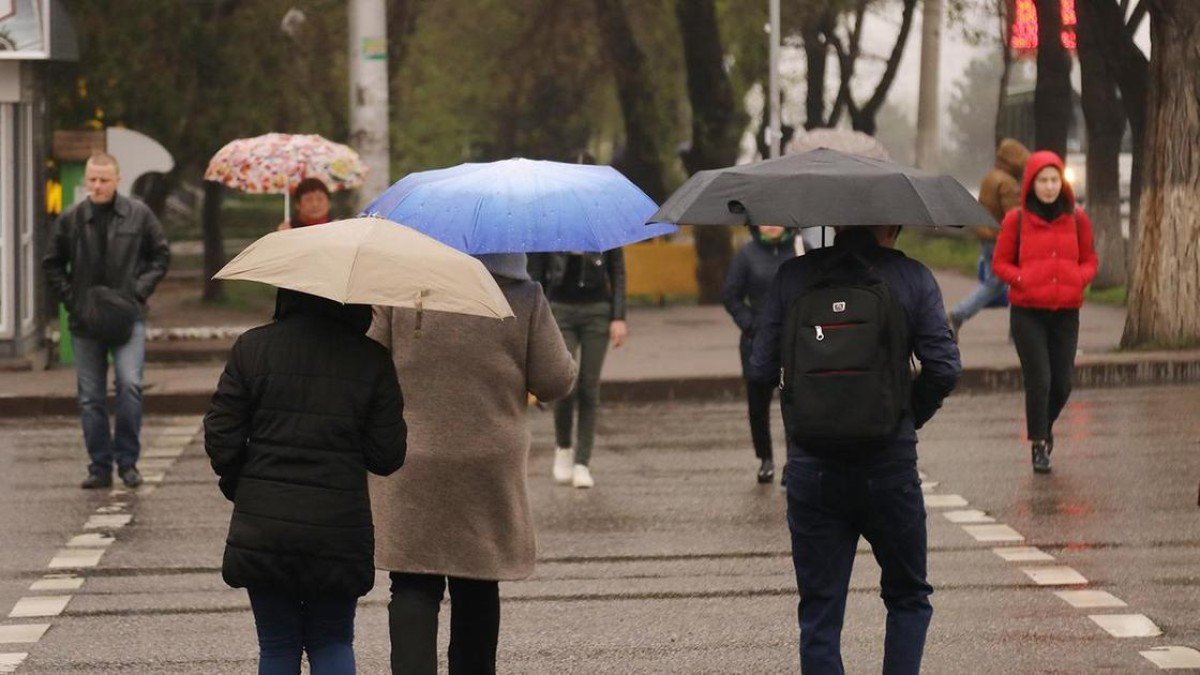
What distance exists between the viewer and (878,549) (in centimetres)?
607

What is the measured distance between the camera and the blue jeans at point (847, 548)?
598 centimetres

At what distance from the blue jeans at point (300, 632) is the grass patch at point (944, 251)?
88.4ft

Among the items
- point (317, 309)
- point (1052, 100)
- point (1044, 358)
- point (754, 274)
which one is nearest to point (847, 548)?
point (317, 309)

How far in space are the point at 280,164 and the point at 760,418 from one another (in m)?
6.28

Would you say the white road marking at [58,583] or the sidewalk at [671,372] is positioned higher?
the white road marking at [58,583]

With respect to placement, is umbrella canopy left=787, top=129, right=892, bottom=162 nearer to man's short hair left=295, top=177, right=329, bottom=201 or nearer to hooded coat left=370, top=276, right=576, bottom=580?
hooded coat left=370, top=276, right=576, bottom=580

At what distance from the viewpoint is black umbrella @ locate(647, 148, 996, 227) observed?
19.1 feet

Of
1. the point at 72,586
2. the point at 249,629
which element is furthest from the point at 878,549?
the point at 72,586

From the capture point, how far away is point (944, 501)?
11055 mm

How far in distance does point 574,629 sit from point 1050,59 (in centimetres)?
1961

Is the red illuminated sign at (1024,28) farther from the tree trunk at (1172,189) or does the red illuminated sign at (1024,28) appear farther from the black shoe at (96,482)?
the black shoe at (96,482)

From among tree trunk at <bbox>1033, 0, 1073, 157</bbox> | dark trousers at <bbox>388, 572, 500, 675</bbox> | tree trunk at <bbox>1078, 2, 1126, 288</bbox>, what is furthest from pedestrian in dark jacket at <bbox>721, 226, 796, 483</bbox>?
tree trunk at <bbox>1033, 0, 1073, 157</bbox>

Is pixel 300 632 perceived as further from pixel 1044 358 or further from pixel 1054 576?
pixel 1044 358

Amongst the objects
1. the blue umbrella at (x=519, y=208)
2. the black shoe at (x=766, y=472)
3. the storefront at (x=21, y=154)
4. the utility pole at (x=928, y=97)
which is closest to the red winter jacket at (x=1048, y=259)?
the black shoe at (x=766, y=472)
